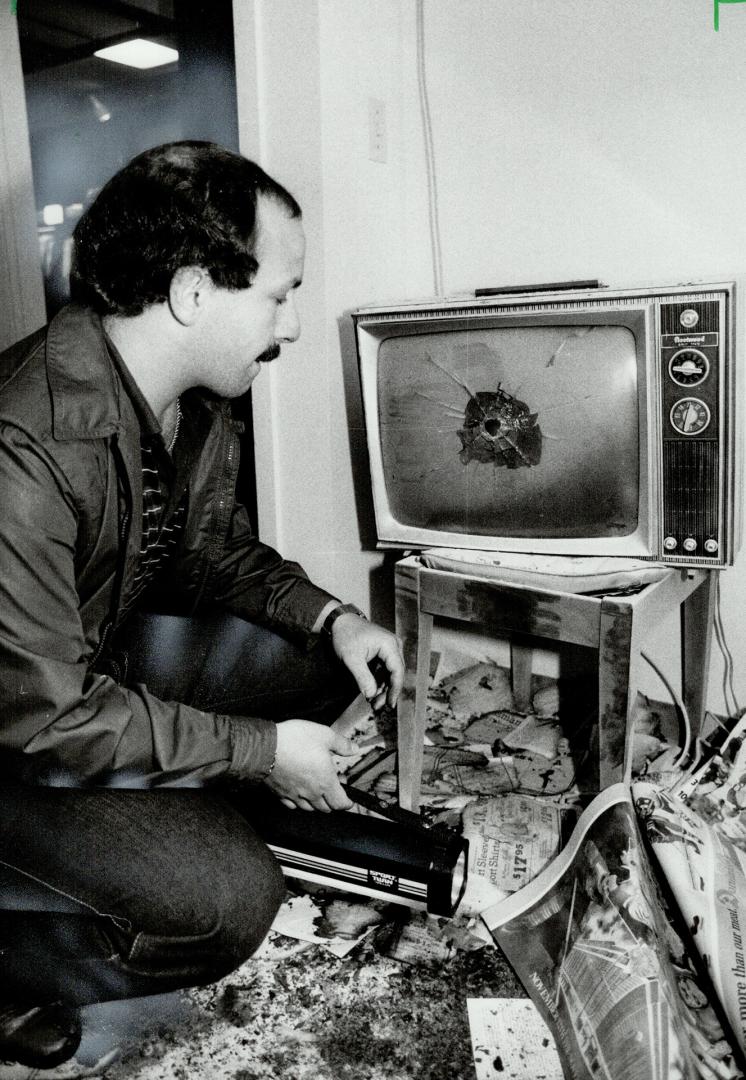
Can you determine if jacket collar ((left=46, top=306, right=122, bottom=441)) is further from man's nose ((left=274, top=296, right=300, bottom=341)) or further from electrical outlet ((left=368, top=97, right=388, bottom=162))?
electrical outlet ((left=368, top=97, right=388, bottom=162))

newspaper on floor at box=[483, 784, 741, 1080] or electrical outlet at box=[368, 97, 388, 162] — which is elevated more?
electrical outlet at box=[368, 97, 388, 162]

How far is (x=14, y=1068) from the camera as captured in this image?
1.02 meters

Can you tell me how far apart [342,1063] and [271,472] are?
1.29 metres

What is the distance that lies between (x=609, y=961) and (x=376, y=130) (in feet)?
5.69

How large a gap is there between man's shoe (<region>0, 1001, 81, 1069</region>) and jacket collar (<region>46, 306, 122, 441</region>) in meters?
0.72

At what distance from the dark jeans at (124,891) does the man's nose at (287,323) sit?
649 mm

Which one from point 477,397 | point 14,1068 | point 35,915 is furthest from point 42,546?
point 477,397

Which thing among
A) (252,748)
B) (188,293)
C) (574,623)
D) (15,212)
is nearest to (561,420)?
(574,623)

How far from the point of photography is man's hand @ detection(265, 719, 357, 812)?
106 cm

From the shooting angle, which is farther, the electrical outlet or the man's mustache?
the electrical outlet

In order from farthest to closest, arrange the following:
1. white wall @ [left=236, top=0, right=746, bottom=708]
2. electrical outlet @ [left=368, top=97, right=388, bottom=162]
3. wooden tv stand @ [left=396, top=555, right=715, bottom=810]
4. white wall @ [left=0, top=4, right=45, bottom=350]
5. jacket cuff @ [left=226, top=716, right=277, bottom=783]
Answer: white wall @ [left=0, top=4, right=45, bottom=350], electrical outlet @ [left=368, top=97, right=388, bottom=162], white wall @ [left=236, top=0, right=746, bottom=708], wooden tv stand @ [left=396, top=555, right=715, bottom=810], jacket cuff @ [left=226, top=716, right=277, bottom=783]

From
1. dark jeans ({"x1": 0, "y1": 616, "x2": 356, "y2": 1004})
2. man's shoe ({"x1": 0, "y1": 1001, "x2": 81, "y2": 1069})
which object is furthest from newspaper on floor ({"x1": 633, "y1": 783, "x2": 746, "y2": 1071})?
man's shoe ({"x1": 0, "y1": 1001, "x2": 81, "y2": 1069})

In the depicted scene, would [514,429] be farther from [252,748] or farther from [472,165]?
[472,165]

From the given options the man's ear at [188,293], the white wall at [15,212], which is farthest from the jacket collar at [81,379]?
the white wall at [15,212]
